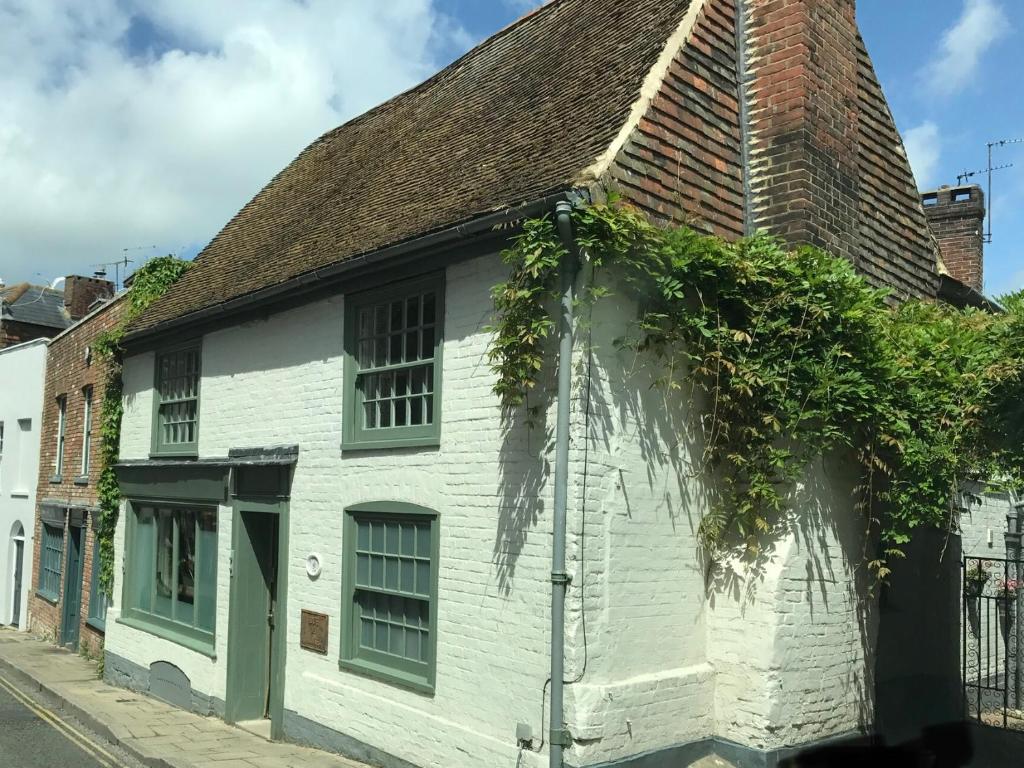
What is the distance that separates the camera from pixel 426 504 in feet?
26.9

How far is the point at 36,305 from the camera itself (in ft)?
95.1

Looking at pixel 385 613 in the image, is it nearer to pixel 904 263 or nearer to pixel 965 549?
pixel 904 263

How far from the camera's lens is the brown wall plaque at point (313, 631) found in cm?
934

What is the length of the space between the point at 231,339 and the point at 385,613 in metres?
4.46

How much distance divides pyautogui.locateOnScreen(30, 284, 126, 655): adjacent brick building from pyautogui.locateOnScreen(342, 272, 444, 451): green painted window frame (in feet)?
24.9

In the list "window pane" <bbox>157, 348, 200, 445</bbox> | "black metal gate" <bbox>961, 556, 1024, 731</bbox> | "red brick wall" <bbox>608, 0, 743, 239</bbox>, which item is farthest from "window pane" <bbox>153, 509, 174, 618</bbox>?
"black metal gate" <bbox>961, 556, 1024, 731</bbox>

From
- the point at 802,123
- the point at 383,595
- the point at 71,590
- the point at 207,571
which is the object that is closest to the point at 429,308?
the point at 383,595

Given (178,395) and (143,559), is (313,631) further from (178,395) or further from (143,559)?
(143,559)

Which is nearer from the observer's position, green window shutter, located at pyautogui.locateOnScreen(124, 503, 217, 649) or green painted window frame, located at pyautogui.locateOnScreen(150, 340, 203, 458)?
green window shutter, located at pyautogui.locateOnScreen(124, 503, 217, 649)

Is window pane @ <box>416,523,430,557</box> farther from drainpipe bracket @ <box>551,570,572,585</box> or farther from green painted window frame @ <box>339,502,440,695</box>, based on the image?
drainpipe bracket @ <box>551,570,572,585</box>

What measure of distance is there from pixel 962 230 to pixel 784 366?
10.2 meters

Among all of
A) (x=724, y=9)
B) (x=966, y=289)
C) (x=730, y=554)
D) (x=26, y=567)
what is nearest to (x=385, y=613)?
(x=730, y=554)

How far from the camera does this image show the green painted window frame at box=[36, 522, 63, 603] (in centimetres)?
1894

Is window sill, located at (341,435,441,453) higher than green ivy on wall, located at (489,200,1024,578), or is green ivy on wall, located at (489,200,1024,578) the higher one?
green ivy on wall, located at (489,200,1024,578)
